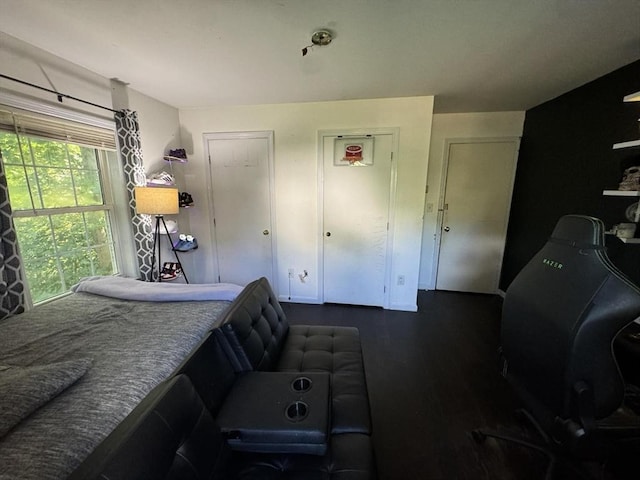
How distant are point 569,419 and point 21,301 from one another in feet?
9.93

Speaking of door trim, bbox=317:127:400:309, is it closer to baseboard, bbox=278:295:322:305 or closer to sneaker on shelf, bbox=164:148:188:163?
baseboard, bbox=278:295:322:305

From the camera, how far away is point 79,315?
153 centimetres

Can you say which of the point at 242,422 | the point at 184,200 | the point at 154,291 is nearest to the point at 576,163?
the point at 242,422

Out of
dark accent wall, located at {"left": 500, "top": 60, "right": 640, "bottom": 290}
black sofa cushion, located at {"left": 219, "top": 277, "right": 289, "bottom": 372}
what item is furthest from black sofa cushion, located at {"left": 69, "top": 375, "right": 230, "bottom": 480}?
dark accent wall, located at {"left": 500, "top": 60, "right": 640, "bottom": 290}

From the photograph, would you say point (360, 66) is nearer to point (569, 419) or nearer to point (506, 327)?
point (506, 327)

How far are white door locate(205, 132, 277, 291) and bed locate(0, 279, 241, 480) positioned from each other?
1444 millimetres

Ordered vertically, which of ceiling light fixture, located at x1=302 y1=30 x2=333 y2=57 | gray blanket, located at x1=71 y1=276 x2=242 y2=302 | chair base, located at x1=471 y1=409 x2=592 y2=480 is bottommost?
chair base, located at x1=471 y1=409 x2=592 y2=480

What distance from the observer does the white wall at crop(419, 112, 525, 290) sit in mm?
3113

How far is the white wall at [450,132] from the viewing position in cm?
311

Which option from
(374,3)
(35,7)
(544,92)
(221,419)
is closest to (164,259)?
(35,7)

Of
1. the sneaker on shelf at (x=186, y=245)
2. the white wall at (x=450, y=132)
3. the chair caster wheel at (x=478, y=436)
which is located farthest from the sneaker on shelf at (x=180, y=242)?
the white wall at (x=450, y=132)

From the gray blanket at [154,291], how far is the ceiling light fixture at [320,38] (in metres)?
1.76

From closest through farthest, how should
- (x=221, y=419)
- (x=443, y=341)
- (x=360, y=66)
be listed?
(x=221, y=419) → (x=360, y=66) → (x=443, y=341)

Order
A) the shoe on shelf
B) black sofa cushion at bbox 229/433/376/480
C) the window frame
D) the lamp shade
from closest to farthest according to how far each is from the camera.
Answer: black sofa cushion at bbox 229/433/376/480
the window frame
the lamp shade
the shoe on shelf
